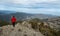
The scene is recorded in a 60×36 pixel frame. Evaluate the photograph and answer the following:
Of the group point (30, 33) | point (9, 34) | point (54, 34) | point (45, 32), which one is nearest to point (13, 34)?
point (9, 34)

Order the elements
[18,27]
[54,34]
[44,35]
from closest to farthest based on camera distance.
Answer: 1. [18,27]
2. [44,35]
3. [54,34]

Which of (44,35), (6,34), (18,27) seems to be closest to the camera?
(6,34)

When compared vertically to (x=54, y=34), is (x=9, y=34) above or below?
above

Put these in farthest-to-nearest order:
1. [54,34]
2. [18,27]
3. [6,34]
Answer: [54,34], [18,27], [6,34]

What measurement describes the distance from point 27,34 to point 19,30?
1.32 meters

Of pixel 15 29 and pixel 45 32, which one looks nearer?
pixel 15 29

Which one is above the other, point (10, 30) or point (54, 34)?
point (10, 30)

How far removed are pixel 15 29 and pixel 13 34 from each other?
1500 mm

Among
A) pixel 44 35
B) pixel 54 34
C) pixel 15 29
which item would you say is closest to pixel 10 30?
pixel 15 29

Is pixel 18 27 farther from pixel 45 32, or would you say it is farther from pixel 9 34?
pixel 45 32

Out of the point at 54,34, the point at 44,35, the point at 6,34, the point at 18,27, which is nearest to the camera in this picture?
the point at 6,34

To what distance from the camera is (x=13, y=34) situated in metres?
27.2

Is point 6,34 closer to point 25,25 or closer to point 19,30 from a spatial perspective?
point 19,30

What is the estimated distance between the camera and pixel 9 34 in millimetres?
27297
